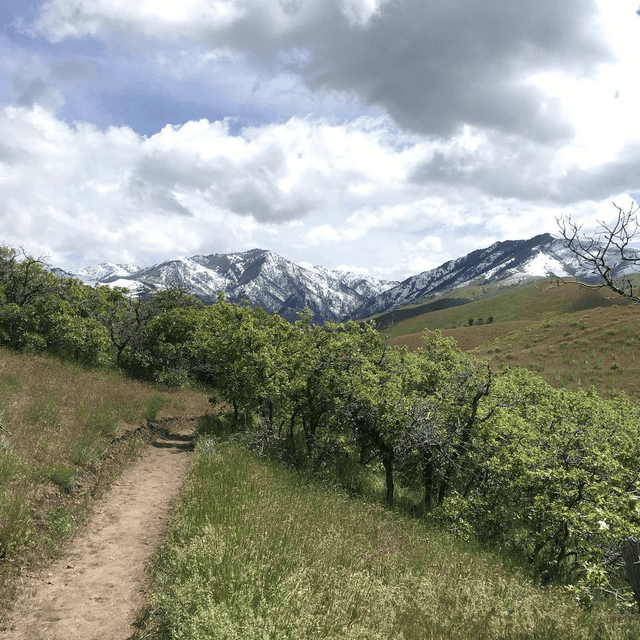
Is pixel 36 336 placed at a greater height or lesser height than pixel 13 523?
greater

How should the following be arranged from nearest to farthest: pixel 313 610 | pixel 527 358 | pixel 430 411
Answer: pixel 313 610 → pixel 430 411 → pixel 527 358

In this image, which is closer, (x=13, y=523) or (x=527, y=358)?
(x=13, y=523)

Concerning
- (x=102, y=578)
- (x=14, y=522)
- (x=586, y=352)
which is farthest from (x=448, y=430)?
(x=586, y=352)

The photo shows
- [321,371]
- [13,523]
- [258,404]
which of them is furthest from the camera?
[258,404]

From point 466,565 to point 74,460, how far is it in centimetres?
1149

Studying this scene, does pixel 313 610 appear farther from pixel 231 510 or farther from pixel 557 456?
pixel 557 456

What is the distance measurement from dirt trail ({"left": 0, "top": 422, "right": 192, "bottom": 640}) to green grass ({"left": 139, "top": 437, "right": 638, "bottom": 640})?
585 mm

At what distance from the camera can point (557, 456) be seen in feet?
40.2

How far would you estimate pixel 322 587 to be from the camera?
6645 millimetres

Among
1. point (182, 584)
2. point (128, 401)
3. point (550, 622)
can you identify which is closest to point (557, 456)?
point (550, 622)

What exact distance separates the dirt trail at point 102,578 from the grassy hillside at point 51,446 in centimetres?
45

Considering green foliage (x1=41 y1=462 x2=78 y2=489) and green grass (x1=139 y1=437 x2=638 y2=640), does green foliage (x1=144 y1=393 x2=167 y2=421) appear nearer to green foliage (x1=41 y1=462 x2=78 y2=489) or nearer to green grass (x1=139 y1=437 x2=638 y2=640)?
green foliage (x1=41 y1=462 x2=78 y2=489)

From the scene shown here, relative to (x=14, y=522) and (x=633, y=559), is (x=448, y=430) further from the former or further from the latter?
(x=14, y=522)

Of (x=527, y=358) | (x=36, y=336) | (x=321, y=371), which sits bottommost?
(x=527, y=358)
